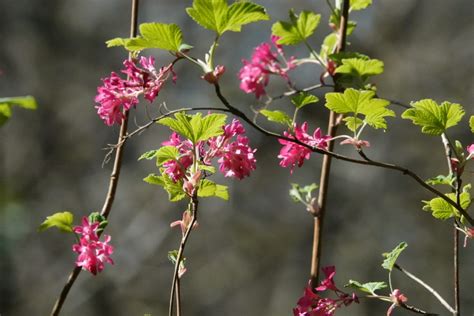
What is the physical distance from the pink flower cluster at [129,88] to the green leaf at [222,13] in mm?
48

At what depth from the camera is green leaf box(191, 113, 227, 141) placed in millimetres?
440

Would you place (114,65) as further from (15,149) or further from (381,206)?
(381,206)

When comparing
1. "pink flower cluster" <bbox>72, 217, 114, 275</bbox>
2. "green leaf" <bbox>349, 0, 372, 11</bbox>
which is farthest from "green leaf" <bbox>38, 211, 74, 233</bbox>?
"green leaf" <bbox>349, 0, 372, 11</bbox>

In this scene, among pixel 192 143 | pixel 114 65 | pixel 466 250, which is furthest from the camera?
pixel 114 65

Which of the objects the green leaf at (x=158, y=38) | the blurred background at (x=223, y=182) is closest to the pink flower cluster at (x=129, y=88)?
the green leaf at (x=158, y=38)

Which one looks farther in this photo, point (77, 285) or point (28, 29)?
point (28, 29)

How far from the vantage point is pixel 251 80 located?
708mm

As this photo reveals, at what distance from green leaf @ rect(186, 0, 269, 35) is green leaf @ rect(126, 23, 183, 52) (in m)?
0.02

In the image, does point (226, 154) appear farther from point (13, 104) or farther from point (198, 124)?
point (13, 104)

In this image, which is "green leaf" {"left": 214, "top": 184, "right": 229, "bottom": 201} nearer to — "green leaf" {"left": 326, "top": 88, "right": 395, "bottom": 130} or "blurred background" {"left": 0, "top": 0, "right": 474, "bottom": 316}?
"green leaf" {"left": 326, "top": 88, "right": 395, "bottom": 130}

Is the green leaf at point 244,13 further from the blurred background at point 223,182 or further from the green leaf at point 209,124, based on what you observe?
the blurred background at point 223,182

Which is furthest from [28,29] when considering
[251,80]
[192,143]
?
[192,143]

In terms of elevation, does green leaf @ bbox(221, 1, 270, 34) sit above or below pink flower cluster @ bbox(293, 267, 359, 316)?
above

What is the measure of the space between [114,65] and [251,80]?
178 cm
